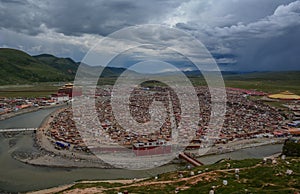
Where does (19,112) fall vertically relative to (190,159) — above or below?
above

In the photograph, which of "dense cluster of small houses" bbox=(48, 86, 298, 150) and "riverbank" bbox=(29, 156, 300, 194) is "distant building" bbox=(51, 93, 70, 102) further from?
"riverbank" bbox=(29, 156, 300, 194)

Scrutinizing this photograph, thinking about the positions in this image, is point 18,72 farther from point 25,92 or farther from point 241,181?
point 241,181

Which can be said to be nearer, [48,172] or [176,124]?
[48,172]

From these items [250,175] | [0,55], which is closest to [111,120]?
[250,175]

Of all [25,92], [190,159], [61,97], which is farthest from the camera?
[25,92]

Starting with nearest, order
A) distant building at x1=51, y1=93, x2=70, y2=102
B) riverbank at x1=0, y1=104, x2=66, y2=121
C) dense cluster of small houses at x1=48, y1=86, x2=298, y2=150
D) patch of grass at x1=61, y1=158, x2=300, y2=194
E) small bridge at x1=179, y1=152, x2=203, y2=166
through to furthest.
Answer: patch of grass at x1=61, y1=158, x2=300, y2=194 < small bridge at x1=179, y1=152, x2=203, y2=166 < dense cluster of small houses at x1=48, y1=86, x2=298, y2=150 < riverbank at x1=0, y1=104, x2=66, y2=121 < distant building at x1=51, y1=93, x2=70, y2=102

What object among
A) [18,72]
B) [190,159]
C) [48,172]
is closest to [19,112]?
[48,172]

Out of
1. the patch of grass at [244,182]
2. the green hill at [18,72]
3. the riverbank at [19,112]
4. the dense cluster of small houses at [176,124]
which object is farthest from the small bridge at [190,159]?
the green hill at [18,72]

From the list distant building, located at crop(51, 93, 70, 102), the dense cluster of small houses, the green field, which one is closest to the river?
the dense cluster of small houses

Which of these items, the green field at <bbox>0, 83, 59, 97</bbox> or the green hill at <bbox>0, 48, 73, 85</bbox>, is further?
the green hill at <bbox>0, 48, 73, 85</bbox>

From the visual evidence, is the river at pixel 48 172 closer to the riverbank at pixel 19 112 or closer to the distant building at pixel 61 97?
the riverbank at pixel 19 112

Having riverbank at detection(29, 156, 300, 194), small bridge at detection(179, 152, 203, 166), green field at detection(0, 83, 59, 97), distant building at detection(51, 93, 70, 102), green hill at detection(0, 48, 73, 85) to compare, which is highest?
green hill at detection(0, 48, 73, 85)
